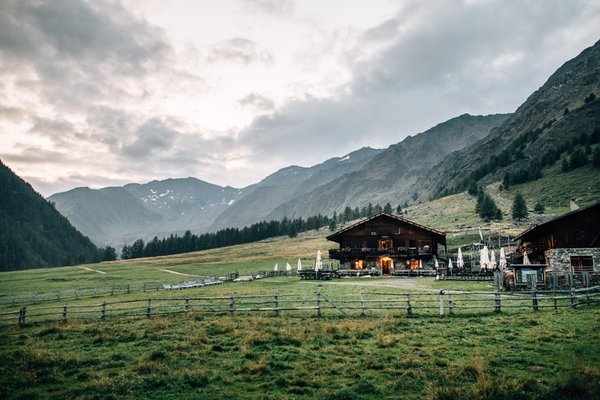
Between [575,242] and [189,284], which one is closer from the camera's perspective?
[575,242]

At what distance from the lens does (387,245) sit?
64438 mm

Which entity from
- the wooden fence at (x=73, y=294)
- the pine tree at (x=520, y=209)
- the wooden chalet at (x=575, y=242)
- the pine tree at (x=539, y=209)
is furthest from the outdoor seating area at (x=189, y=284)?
the pine tree at (x=539, y=209)

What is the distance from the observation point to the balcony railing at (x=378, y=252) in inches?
2427

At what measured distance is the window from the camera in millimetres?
35000

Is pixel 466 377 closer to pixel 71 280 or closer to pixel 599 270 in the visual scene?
pixel 599 270

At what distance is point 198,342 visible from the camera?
53.0ft

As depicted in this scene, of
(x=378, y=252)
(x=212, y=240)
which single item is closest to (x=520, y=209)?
(x=378, y=252)

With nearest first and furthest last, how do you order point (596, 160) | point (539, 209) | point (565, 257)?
1. point (565, 257)
2. point (539, 209)
3. point (596, 160)

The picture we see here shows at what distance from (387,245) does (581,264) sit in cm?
3138

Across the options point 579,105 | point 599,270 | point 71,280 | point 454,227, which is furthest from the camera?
point 579,105

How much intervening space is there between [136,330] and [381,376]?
13997 millimetres

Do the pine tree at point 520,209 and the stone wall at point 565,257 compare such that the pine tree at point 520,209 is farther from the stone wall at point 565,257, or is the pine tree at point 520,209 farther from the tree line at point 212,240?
the tree line at point 212,240

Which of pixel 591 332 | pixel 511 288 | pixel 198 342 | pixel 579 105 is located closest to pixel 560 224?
pixel 511 288

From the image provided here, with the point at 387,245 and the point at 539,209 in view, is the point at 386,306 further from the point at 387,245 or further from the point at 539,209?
the point at 539,209
